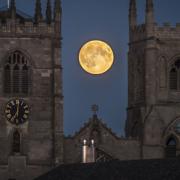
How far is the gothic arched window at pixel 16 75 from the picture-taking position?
14100cm

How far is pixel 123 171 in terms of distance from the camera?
108m

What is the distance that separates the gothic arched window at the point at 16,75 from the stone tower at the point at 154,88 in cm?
1080

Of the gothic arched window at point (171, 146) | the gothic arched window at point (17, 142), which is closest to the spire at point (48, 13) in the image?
the gothic arched window at point (17, 142)

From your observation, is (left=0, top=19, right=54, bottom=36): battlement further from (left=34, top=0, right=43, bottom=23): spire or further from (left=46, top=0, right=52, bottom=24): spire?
(left=46, top=0, right=52, bottom=24): spire

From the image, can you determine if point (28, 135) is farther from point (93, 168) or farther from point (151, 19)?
point (93, 168)

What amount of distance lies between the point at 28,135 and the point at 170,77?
1423 centimetres

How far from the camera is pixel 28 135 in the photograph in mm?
140250

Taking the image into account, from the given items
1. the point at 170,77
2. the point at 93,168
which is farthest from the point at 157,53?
the point at 93,168

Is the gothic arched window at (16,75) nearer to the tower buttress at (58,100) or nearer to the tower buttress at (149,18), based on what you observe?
the tower buttress at (58,100)

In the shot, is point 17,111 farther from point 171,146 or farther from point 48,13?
point 171,146

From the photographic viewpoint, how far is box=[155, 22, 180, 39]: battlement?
475 ft

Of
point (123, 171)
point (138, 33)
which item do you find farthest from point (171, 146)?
point (123, 171)

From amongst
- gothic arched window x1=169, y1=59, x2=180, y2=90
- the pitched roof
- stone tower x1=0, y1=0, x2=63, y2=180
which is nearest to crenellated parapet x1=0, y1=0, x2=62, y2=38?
stone tower x1=0, y1=0, x2=63, y2=180

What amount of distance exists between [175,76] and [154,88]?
2397 millimetres
